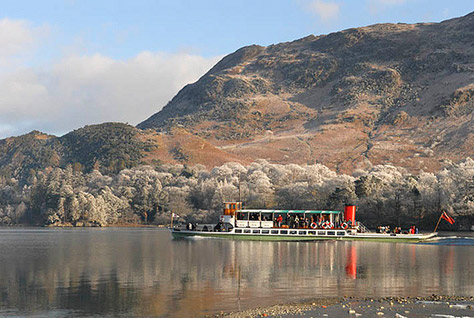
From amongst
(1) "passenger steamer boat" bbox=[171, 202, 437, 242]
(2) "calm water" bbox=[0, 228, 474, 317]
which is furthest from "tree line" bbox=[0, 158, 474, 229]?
(2) "calm water" bbox=[0, 228, 474, 317]

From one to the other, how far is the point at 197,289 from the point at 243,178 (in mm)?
138720

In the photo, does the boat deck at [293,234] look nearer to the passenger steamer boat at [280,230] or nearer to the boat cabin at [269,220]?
the passenger steamer boat at [280,230]

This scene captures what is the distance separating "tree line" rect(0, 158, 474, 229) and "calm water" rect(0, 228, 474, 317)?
56.8 metres

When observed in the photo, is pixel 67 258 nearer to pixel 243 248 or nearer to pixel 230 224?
pixel 243 248

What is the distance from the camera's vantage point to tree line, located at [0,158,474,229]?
430ft

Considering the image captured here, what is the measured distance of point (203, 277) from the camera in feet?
154

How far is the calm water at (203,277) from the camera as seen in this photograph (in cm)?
3503

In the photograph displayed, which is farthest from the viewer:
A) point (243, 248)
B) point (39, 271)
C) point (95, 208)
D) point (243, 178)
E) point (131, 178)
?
point (131, 178)

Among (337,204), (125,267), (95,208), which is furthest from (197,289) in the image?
(95,208)

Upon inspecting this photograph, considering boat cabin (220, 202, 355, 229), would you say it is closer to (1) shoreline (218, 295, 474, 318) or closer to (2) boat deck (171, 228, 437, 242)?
(2) boat deck (171, 228, 437, 242)

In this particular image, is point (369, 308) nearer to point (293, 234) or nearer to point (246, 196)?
point (293, 234)

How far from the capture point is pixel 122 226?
543 ft

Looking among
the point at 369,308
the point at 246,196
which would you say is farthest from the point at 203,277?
the point at 246,196

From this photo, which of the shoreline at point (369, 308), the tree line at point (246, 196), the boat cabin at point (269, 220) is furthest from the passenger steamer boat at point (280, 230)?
the shoreline at point (369, 308)
